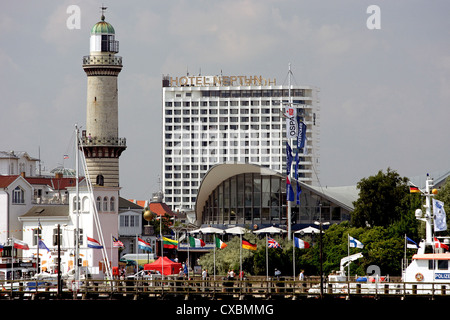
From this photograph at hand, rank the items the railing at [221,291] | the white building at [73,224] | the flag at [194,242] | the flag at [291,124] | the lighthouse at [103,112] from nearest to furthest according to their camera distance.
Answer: the railing at [221,291] → the flag at [194,242] → the white building at [73,224] → the flag at [291,124] → the lighthouse at [103,112]

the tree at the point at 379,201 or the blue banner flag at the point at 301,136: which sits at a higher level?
the blue banner flag at the point at 301,136

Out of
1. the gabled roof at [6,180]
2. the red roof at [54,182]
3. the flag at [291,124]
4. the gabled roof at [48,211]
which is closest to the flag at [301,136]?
the flag at [291,124]

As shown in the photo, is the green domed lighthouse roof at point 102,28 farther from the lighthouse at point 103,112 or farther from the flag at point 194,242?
the flag at point 194,242

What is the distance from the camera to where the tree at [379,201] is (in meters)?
91.8

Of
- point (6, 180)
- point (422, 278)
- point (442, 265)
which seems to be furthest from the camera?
point (6, 180)

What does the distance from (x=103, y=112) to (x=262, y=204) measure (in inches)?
839

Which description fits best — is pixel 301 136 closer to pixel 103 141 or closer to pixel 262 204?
pixel 262 204

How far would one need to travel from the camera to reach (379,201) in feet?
303

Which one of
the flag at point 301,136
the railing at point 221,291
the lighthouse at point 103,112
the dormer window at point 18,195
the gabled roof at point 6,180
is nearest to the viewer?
the railing at point 221,291

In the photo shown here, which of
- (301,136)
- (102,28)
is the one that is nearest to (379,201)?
(301,136)

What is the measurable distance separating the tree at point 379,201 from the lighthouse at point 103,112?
30.6m

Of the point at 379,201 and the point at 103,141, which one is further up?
the point at 103,141
